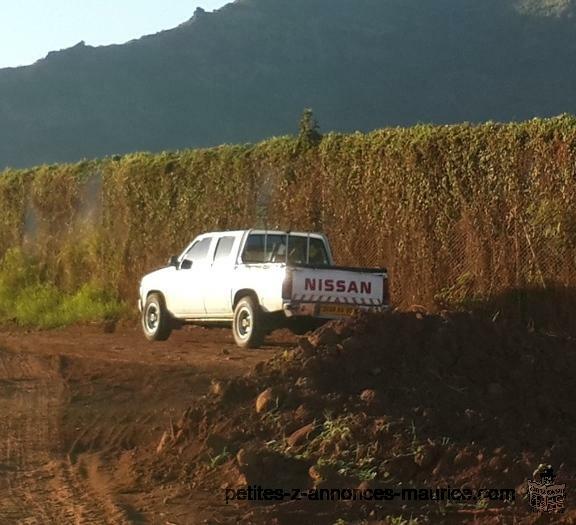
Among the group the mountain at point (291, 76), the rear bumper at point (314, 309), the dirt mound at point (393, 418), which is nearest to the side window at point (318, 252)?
the rear bumper at point (314, 309)

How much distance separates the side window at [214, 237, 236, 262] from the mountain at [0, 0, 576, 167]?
37674mm

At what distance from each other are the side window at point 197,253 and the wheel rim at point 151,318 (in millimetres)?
1027

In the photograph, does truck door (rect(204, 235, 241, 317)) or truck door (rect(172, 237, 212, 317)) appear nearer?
truck door (rect(204, 235, 241, 317))

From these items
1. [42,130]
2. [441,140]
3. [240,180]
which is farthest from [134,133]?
[441,140]

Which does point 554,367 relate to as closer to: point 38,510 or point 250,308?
point 38,510

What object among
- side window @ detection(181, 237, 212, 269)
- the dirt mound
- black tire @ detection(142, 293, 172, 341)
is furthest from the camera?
black tire @ detection(142, 293, 172, 341)

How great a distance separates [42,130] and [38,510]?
171 ft

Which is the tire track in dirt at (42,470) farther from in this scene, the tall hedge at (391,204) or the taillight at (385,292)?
the tall hedge at (391,204)

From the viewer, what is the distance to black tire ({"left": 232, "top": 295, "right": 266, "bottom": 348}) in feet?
52.3

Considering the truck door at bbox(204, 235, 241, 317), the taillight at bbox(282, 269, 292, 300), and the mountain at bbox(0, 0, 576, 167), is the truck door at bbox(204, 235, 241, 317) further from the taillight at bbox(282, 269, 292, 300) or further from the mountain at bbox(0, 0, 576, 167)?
the mountain at bbox(0, 0, 576, 167)

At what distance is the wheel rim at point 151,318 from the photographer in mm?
18625

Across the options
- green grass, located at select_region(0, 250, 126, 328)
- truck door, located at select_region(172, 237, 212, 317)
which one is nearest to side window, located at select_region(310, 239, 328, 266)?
truck door, located at select_region(172, 237, 212, 317)

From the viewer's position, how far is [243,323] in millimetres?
16391

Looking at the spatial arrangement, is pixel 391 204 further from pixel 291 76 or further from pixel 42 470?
pixel 291 76
